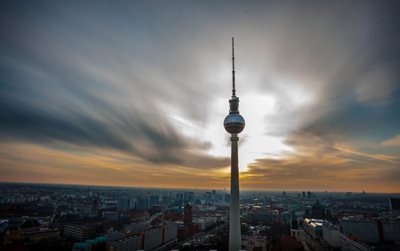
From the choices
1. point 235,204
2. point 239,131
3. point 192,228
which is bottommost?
point 192,228

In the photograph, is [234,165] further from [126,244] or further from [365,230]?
[365,230]

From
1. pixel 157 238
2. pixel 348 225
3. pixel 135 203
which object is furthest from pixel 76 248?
pixel 135 203

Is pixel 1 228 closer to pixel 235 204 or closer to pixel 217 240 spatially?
pixel 217 240

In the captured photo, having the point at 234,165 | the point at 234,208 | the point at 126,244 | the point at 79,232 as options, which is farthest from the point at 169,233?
the point at 234,165

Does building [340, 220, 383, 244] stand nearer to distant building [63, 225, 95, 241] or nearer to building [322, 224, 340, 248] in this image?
building [322, 224, 340, 248]

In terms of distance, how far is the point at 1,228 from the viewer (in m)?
55.4

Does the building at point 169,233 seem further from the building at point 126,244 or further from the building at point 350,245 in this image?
the building at point 350,245

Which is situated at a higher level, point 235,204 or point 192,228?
point 235,204

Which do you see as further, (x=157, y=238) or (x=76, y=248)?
(x=157, y=238)

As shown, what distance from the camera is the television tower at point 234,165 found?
114 feet

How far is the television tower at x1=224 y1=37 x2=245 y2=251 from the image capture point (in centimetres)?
3478

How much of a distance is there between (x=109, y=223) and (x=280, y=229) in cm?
4724

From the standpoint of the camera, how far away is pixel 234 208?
3534cm

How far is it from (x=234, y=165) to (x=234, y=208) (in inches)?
238
